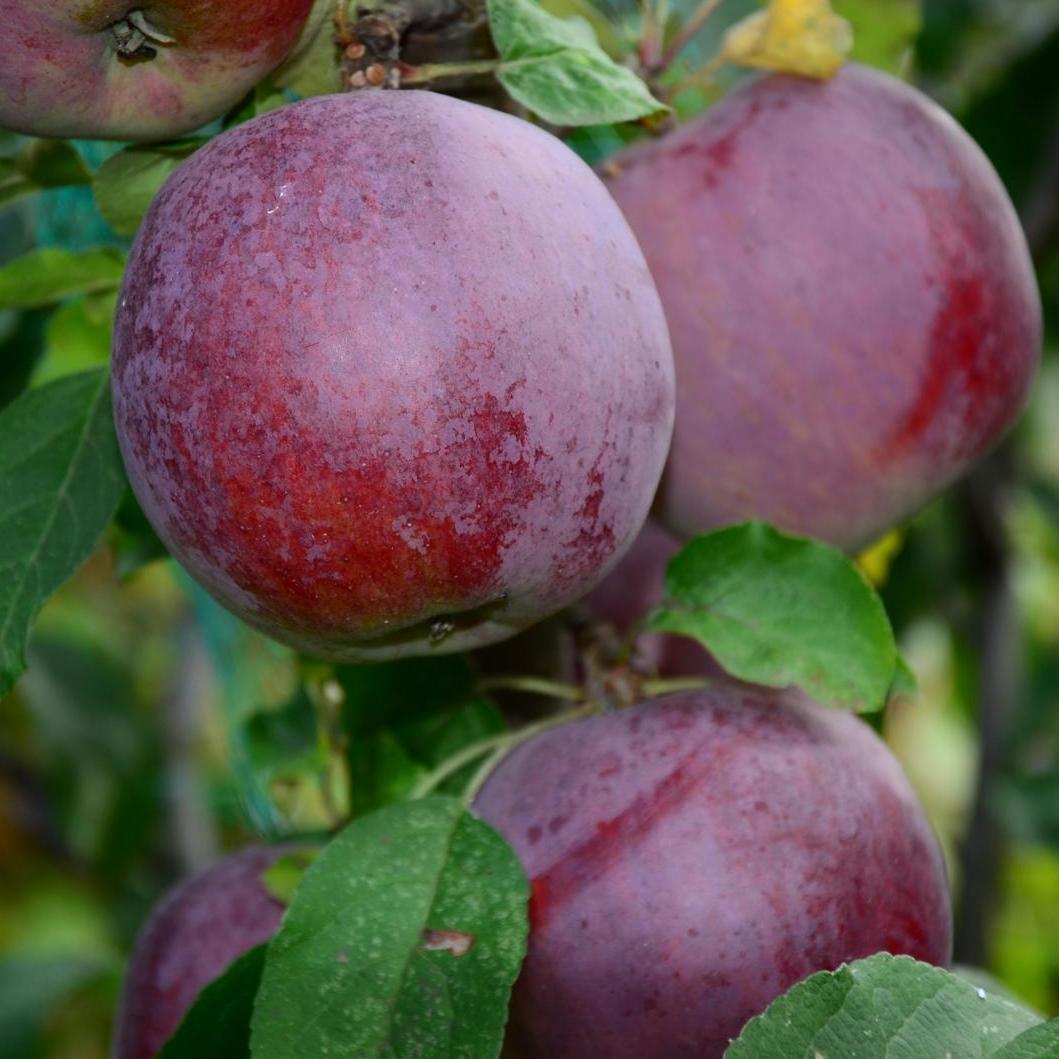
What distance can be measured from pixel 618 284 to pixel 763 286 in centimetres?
24

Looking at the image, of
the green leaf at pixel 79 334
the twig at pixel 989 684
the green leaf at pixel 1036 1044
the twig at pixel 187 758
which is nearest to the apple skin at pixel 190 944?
the green leaf at pixel 79 334

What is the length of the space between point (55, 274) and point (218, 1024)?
471 millimetres

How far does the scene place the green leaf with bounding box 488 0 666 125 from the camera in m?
0.75

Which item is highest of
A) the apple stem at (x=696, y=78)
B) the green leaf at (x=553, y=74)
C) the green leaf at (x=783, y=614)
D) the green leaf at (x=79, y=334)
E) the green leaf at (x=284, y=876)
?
the green leaf at (x=553, y=74)

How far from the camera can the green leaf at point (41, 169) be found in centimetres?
86

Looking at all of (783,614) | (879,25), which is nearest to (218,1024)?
(783,614)

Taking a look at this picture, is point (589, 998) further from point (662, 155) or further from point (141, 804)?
point (141, 804)

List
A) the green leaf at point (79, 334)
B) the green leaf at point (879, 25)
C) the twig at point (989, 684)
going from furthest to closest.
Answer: the twig at point (989, 684), the green leaf at point (879, 25), the green leaf at point (79, 334)

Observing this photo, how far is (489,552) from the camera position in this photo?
2.17 feet

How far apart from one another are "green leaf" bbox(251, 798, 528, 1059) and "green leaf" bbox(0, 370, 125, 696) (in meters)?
0.21

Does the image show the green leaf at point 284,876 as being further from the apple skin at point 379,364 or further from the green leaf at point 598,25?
the green leaf at point 598,25

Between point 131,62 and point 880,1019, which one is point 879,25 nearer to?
point 131,62

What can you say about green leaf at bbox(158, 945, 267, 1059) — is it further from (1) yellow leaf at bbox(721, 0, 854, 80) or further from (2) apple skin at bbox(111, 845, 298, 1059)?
(1) yellow leaf at bbox(721, 0, 854, 80)

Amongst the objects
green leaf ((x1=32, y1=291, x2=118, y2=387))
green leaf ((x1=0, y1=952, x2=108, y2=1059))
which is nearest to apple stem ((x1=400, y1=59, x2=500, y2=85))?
green leaf ((x1=32, y1=291, x2=118, y2=387))
